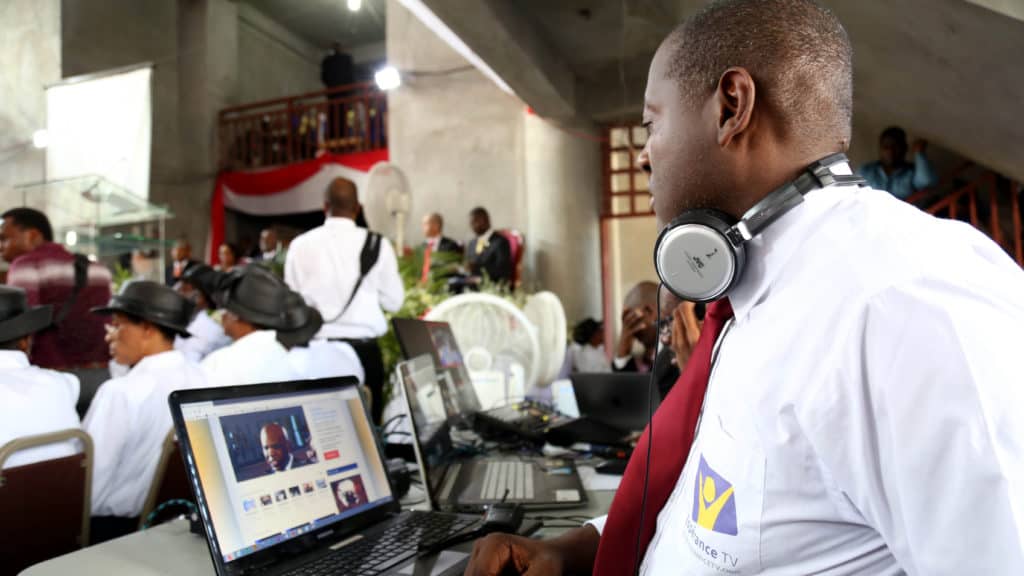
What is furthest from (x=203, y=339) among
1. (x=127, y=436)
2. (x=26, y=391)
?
(x=26, y=391)

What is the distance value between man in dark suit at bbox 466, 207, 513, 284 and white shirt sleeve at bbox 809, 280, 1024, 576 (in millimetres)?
6393

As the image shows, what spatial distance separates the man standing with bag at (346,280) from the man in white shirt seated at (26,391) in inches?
57.6

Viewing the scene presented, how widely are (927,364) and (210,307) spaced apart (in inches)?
207

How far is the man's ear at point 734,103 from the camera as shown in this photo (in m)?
0.75

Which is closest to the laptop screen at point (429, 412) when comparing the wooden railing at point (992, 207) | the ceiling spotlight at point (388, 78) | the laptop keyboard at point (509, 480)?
the laptop keyboard at point (509, 480)

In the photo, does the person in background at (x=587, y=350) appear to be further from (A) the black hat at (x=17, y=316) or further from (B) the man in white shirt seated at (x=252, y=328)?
(A) the black hat at (x=17, y=316)

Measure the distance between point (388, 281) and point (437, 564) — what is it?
2.59 meters

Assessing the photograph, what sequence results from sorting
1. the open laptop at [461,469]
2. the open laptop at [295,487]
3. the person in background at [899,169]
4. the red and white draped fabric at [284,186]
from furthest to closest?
1. the red and white draped fabric at [284,186]
2. the person in background at [899,169]
3. the open laptop at [461,469]
4. the open laptop at [295,487]

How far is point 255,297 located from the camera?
9.29 feet

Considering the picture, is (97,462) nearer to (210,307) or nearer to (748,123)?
(748,123)

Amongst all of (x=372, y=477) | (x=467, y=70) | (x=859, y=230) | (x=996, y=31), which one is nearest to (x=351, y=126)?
(x=467, y=70)

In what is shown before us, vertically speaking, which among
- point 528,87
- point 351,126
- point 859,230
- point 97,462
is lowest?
point 97,462

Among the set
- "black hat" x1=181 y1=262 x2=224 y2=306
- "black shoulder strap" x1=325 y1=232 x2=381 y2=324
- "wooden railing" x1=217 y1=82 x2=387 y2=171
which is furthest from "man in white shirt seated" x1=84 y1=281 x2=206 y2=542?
"wooden railing" x1=217 y1=82 x2=387 y2=171

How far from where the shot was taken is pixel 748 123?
0.76 meters
